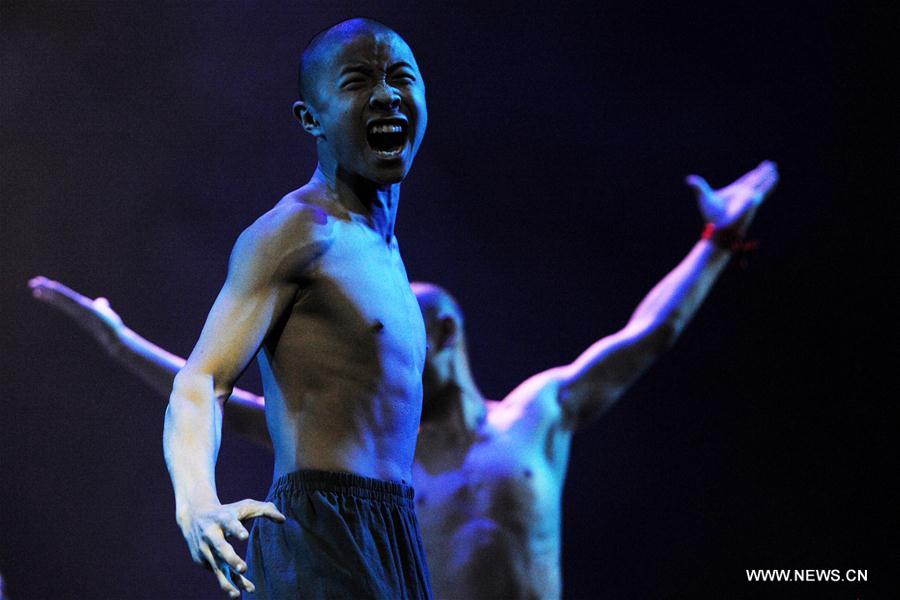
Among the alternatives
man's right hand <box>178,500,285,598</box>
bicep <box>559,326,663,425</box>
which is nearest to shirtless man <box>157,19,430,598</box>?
man's right hand <box>178,500,285,598</box>

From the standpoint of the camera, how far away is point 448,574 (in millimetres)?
3904

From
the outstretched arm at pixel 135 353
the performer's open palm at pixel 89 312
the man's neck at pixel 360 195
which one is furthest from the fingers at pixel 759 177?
the man's neck at pixel 360 195

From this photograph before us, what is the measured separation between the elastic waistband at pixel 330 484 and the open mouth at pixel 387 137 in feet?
1.76

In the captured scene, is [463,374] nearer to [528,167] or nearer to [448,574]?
[448,574]

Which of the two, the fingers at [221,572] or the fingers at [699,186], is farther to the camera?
the fingers at [699,186]

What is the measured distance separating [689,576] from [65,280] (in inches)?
111

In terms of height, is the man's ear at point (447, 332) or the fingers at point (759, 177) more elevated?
the fingers at point (759, 177)

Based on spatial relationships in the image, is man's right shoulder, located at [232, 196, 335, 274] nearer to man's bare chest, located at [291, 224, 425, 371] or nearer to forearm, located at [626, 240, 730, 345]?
man's bare chest, located at [291, 224, 425, 371]

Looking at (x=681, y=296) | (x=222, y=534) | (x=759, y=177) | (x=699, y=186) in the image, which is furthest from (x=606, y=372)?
(x=222, y=534)

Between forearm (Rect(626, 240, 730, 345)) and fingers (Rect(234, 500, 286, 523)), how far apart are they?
284 centimetres

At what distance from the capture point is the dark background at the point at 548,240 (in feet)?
16.1

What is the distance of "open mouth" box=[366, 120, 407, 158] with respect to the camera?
1982mm

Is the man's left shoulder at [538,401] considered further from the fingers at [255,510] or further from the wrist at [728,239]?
the fingers at [255,510]

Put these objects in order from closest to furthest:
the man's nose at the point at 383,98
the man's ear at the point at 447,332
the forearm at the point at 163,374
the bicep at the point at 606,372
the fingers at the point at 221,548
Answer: the fingers at the point at 221,548, the man's nose at the point at 383,98, the forearm at the point at 163,374, the man's ear at the point at 447,332, the bicep at the point at 606,372
